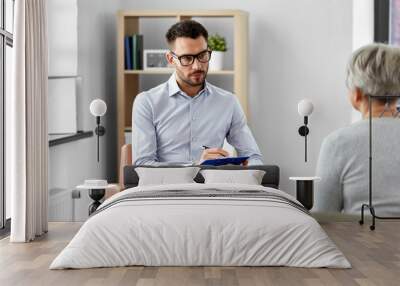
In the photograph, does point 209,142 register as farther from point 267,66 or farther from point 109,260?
point 267,66

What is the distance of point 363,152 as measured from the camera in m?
3.56

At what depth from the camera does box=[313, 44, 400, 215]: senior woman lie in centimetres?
350

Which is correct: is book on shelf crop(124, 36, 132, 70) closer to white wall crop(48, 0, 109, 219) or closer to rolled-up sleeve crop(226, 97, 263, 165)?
white wall crop(48, 0, 109, 219)

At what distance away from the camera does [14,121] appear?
4.53m

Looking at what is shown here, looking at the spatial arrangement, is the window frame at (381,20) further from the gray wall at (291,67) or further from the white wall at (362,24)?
the gray wall at (291,67)

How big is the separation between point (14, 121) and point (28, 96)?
184 mm

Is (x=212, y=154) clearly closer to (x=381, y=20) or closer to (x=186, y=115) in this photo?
→ (x=186, y=115)

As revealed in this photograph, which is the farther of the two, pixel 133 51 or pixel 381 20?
pixel 381 20

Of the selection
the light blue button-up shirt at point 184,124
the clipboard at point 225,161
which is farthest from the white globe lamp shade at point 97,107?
the clipboard at point 225,161

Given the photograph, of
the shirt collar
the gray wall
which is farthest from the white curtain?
the gray wall

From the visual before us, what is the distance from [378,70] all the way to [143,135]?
191cm

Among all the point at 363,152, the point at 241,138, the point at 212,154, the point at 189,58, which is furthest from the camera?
the point at 241,138

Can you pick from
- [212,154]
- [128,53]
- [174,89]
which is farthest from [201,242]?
[128,53]

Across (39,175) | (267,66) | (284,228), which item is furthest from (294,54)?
(284,228)
